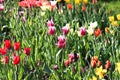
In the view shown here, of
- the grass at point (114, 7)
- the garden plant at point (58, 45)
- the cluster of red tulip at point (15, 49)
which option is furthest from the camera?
the grass at point (114, 7)

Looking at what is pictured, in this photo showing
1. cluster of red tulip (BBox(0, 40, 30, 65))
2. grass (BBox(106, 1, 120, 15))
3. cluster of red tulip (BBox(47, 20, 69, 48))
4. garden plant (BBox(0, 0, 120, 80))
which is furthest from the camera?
grass (BBox(106, 1, 120, 15))

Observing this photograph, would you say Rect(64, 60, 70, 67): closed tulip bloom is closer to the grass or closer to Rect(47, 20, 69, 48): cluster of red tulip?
Rect(47, 20, 69, 48): cluster of red tulip

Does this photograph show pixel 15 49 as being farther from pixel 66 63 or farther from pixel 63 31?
pixel 63 31

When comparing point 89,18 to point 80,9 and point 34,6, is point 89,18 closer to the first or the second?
point 80,9

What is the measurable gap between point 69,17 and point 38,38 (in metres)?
1.02

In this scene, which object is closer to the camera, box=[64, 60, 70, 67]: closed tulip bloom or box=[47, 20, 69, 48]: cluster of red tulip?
box=[64, 60, 70, 67]: closed tulip bloom

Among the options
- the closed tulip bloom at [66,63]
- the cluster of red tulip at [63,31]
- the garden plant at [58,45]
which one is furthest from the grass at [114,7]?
the closed tulip bloom at [66,63]

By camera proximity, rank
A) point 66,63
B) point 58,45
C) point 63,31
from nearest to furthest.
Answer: point 66,63 → point 58,45 → point 63,31

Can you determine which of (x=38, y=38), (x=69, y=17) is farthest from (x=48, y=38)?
(x=69, y=17)

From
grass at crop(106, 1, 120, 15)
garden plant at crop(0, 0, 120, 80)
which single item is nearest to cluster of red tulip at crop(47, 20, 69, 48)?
garden plant at crop(0, 0, 120, 80)

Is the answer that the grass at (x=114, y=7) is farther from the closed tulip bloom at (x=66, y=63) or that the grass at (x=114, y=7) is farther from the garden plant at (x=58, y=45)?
the closed tulip bloom at (x=66, y=63)

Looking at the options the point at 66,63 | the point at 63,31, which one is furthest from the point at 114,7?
the point at 66,63

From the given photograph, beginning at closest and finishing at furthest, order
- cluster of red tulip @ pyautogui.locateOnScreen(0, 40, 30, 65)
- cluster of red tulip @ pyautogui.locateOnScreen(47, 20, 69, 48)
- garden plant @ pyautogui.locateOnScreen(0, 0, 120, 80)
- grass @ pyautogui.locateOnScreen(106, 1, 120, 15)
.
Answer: cluster of red tulip @ pyautogui.locateOnScreen(0, 40, 30, 65), garden plant @ pyautogui.locateOnScreen(0, 0, 120, 80), cluster of red tulip @ pyautogui.locateOnScreen(47, 20, 69, 48), grass @ pyautogui.locateOnScreen(106, 1, 120, 15)

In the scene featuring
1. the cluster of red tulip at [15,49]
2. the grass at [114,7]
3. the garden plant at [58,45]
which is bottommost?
the grass at [114,7]
